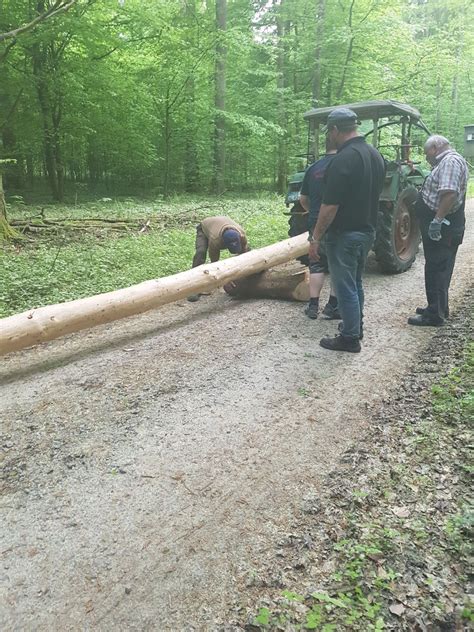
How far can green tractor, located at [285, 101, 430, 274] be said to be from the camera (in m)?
6.71

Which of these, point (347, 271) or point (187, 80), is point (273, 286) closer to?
point (347, 271)

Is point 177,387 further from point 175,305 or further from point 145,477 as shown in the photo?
point 175,305

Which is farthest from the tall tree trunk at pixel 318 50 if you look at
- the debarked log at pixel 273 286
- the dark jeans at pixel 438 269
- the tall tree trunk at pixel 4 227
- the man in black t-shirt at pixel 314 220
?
the dark jeans at pixel 438 269

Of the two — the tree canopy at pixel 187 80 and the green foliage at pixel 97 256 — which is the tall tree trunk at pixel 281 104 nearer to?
the tree canopy at pixel 187 80

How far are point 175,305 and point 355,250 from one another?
8.53 ft

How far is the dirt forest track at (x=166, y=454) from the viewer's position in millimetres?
1955

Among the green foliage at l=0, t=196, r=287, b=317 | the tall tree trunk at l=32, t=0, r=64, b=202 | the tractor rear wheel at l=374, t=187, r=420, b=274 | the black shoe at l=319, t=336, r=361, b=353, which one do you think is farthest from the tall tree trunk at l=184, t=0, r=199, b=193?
the black shoe at l=319, t=336, r=361, b=353

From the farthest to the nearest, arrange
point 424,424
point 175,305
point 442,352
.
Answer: point 175,305
point 442,352
point 424,424

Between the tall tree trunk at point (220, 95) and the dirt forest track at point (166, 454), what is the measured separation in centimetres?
1343

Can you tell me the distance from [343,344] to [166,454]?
216cm

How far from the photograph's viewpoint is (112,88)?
47.1 feet

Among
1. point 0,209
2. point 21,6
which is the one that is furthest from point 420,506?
point 21,6

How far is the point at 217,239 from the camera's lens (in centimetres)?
601

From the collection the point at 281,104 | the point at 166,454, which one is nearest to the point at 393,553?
the point at 166,454
